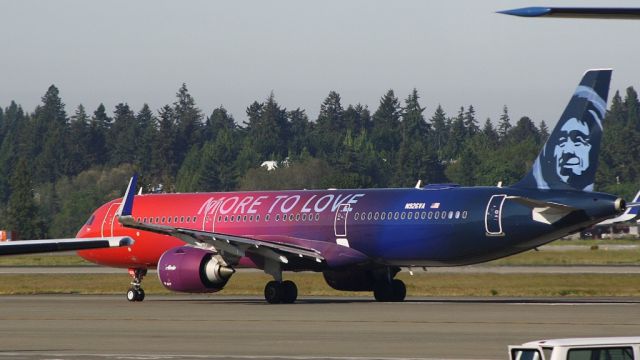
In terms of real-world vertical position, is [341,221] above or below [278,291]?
above

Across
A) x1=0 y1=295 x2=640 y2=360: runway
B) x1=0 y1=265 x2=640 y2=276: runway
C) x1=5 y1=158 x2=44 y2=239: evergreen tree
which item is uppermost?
x1=5 y1=158 x2=44 y2=239: evergreen tree

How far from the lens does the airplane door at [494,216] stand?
119 ft

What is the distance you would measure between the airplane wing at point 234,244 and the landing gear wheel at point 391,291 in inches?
91.5

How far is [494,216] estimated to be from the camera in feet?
119

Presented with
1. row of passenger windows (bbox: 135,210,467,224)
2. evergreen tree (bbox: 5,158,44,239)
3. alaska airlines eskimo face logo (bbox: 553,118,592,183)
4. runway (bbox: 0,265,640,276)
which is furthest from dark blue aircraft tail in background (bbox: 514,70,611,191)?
evergreen tree (bbox: 5,158,44,239)

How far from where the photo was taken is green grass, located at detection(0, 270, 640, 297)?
1777 inches

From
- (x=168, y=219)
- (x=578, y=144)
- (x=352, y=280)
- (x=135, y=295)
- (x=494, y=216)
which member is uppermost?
(x=578, y=144)

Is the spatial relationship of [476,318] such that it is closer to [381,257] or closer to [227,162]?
[381,257]

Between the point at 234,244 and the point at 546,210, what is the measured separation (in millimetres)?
8993

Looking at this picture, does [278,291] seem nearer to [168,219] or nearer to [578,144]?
[168,219]

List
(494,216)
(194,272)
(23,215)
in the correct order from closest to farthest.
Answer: (494,216)
(194,272)
(23,215)

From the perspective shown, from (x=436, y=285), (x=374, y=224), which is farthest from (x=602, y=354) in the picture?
(x=436, y=285)

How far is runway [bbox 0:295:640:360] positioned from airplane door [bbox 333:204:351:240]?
2104 mm

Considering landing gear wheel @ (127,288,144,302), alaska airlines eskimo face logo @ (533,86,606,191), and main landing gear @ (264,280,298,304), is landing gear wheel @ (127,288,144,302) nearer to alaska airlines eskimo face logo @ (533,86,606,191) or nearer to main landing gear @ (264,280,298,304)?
main landing gear @ (264,280,298,304)
